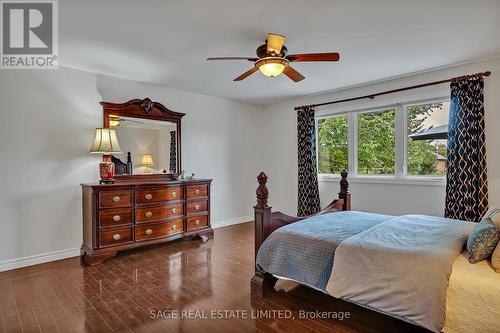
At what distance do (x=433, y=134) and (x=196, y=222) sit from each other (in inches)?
147

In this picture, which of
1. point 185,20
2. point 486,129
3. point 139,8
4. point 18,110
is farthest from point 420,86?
point 18,110

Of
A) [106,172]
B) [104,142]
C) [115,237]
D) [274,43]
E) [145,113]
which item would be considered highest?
[274,43]

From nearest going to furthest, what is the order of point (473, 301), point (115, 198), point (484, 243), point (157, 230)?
point (473, 301) < point (484, 243) < point (115, 198) < point (157, 230)

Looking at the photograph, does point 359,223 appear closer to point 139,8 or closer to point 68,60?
point 139,8

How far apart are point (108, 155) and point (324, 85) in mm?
3459

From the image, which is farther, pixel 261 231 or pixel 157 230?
pixel 157 230

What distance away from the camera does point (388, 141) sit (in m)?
4.43

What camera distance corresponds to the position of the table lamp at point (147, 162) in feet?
14.0

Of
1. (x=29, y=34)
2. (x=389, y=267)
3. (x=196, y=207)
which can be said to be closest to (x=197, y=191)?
(x=196, y=207)

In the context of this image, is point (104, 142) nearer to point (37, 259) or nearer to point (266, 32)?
point (37, 259)

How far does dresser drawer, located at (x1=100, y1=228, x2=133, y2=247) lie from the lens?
3.47 metres

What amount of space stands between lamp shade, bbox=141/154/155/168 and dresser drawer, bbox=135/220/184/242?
38.3 inches

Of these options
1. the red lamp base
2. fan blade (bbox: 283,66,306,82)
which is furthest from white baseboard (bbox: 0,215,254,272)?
fan blade (bbox: 283,66,306,82)

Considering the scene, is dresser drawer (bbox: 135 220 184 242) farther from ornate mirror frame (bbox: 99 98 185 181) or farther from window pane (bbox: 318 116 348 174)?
window pane (bbox: 318 116 348 174)
